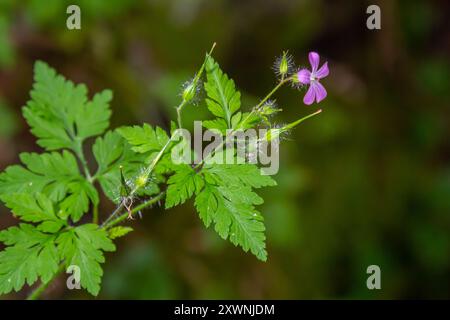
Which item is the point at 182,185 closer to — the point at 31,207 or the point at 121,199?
the point at 121,199

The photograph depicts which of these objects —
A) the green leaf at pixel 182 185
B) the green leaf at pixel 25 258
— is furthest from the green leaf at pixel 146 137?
the green leaf at pixel 25 258

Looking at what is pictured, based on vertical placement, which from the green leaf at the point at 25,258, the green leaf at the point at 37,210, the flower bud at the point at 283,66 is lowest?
the green leaf at the point at 25,258

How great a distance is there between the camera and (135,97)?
4867 mm

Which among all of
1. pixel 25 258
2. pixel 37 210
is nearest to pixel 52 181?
pixel 37 210

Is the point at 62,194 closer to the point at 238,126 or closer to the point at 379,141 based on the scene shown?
the point at 238,126

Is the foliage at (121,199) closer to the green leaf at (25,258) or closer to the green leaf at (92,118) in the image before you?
the green leaf at (25,258)

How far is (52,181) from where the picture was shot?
2.09m

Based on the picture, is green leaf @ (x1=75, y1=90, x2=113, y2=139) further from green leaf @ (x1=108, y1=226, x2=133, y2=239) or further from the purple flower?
the purple flower

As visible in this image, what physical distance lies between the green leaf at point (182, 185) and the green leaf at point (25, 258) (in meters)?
0.46

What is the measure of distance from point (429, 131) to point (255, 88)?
190cm

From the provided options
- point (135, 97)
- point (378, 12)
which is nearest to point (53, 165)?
point (135, 97)

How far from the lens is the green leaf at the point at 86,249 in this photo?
1.84 metres

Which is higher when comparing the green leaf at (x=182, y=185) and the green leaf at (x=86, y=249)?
the green leaf at (x=182, y=185)

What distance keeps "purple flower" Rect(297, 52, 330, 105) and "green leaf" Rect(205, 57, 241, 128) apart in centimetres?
24
